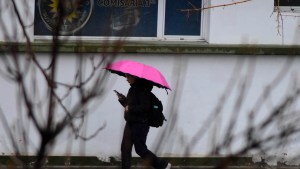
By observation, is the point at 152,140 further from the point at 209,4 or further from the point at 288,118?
the point at 288,118

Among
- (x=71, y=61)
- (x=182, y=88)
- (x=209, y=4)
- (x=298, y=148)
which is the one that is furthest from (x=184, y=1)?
(x=298, y=148)

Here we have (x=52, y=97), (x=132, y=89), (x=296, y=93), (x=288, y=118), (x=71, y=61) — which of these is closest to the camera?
(x=52, y=97)

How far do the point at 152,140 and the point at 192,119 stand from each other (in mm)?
587

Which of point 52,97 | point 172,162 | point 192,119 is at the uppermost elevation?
point 52,97

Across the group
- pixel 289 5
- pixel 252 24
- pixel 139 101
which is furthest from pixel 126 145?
pixel 289 5

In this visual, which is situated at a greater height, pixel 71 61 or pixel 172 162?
pixel 71 61

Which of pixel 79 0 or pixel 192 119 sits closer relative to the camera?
pixel 79 0

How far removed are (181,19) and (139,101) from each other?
202 cm

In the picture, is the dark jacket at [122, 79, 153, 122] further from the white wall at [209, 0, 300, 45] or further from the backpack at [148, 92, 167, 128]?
the white wall at [209, 0, 300, 45]

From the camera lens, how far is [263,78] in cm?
800

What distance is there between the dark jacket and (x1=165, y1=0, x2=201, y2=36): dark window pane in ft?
5.64

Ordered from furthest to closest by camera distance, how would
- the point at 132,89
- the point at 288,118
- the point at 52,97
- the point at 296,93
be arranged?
the point at 132,89 → the point at 288,118 → the point at 296,93 → the point at 52,97

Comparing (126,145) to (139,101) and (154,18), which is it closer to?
(139,101)

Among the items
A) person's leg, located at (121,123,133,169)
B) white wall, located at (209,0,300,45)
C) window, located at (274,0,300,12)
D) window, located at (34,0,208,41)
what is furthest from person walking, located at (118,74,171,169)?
window, located at (274,0,300,12)
